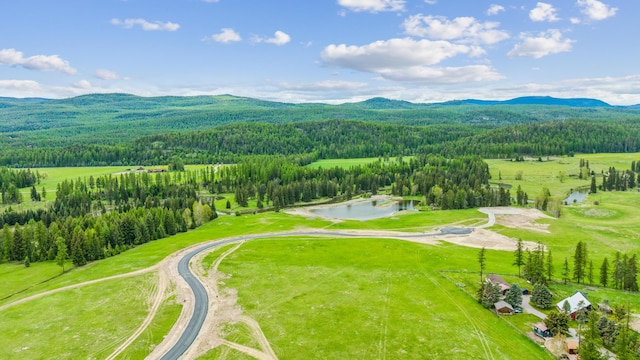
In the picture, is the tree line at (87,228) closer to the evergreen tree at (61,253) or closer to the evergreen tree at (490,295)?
the evergreen tree at (61,253)

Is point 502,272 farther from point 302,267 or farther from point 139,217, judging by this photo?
point 139,217

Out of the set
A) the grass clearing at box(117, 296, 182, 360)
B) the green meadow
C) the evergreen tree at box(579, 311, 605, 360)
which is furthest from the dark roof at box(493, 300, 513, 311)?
the grass clearing at box(117, 296, 182, 360)

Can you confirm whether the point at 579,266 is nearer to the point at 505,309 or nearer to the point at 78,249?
the point at 505,309

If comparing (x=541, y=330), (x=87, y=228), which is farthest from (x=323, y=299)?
(x=87, y=228)

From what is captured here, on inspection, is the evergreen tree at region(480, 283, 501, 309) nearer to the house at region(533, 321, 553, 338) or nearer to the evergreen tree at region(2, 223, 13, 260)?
the house at region(533, 321, 553, 338)

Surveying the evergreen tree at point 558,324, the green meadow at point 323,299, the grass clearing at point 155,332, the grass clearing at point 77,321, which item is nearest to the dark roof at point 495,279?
the green meadow at point 323,299

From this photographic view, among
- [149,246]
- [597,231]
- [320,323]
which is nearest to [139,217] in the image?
[149,246]

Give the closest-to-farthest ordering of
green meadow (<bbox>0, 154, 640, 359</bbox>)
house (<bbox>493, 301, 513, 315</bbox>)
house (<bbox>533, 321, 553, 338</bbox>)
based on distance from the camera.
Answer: green meadow (<bbox>0, 154, 640, 359</bbox>) → house (<bbox>533, 321, 553, 338</bbox>) → house (<bbox>493, 301, 513, 315</bbox>)
